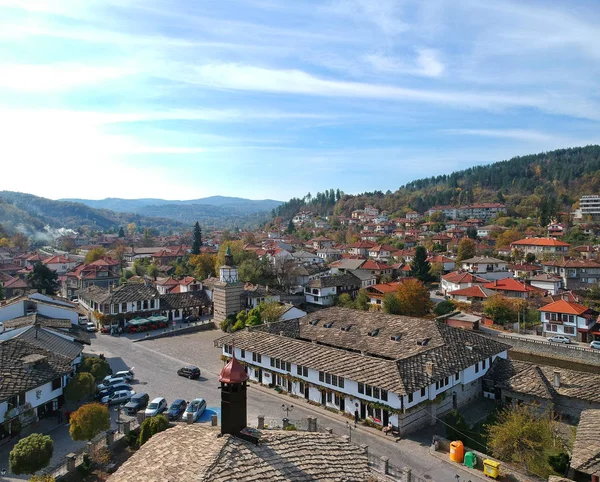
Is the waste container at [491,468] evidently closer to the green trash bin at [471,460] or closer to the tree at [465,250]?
the green trash bin at [471,460]

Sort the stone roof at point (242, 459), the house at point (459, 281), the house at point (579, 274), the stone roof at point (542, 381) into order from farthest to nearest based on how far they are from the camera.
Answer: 1. the house at point (579, 274)
2. the house at point (459, 281)
3. the stone roof at point (542, 381)
4. the stone roof at point (242, 459)

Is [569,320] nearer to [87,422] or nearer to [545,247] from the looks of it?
[545,247]

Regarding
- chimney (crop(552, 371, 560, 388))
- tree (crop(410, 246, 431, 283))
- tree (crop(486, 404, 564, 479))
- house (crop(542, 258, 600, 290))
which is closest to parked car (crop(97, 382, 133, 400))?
tree (crop(486, 404, 564, 479))

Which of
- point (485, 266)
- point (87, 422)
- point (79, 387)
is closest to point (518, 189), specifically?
point (485, 266)

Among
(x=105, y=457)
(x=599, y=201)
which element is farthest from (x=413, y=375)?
(x=599, y=201)

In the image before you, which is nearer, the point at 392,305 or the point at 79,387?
the point at 79,387

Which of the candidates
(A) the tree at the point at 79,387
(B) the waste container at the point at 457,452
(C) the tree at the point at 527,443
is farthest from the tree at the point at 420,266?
(A) the tree at the point at 79,387
